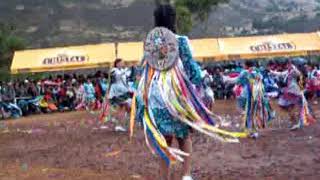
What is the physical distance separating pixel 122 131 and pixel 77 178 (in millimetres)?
5907

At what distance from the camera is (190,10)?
4188cm

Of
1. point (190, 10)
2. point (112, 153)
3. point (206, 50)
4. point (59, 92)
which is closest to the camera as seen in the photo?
point (112, 153)

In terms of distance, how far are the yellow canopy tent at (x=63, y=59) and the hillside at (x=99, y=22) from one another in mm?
25874

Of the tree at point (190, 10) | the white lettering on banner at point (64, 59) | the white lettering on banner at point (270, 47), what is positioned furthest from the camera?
the tree at point (190, 10)

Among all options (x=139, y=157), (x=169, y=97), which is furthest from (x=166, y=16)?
(x=139, y=157)

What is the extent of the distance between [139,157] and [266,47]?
1964 cm

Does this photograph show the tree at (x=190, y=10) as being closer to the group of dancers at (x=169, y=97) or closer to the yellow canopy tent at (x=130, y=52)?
the yellow canopy tent at (x=130, y=52)

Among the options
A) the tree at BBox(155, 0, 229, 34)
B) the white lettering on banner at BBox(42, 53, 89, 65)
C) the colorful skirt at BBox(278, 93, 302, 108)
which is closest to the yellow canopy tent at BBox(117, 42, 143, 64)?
the white lettering on banner at BBox(42, 53, 89, 65)

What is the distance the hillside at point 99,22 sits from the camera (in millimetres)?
56656

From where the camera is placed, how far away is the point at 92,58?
27828 mm

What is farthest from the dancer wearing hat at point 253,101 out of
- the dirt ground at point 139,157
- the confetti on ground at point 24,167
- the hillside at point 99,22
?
the hillside at point 99,22

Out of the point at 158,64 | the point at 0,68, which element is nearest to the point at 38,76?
the point at 0,68

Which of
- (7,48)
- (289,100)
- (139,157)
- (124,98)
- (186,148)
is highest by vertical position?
(186,148)

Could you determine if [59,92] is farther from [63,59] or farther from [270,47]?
[270,47]
